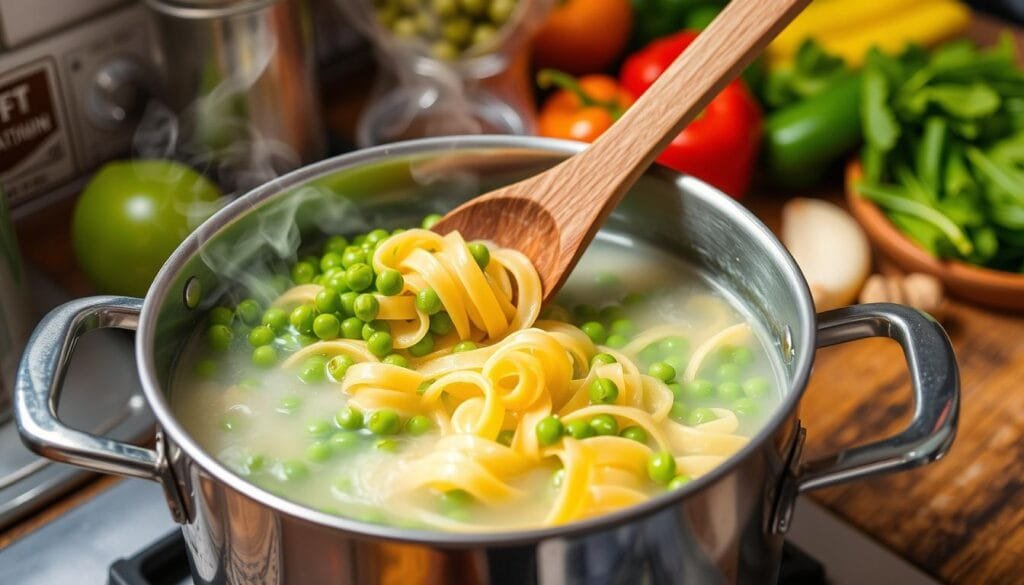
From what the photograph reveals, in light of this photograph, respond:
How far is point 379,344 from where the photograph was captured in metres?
1.27

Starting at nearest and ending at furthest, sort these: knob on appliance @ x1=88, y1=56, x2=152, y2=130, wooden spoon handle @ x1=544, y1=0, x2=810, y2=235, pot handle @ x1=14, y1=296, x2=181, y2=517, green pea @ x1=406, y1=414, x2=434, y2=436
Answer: pot handle @ x1=14, y1=296, x2=181, y2=517 → green pea @ x1=406, y1=414, x2=434, y2=436 → wooden spoon handle @ x1=544, y1=0, x2=810, y2=235 → knob on appliance @ x1=88, y1=56, x2=152, y2=130

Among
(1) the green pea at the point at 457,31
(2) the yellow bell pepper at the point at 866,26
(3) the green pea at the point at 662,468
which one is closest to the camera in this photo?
(3) the green pea at the point at 662,468

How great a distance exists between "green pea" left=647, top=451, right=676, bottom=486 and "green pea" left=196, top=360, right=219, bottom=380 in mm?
502

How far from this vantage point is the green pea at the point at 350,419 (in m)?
1.17

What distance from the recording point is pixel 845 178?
6.69 feet

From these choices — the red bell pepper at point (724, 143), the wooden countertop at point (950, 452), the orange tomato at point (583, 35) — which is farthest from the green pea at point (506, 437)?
the orange tomato at point (583, 35)

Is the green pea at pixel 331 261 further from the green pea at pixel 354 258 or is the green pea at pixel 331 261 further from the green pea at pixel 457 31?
the green pea at pixel 457 31

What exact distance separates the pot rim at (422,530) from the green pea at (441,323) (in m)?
0.19

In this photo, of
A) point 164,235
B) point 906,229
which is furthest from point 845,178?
point 164,235

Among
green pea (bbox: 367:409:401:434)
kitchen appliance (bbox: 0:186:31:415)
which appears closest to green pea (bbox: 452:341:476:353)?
green pea (bbox: 367:409:401:434)

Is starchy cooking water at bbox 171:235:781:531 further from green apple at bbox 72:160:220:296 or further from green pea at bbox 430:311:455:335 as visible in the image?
green apple at bbox 72:160:220:296

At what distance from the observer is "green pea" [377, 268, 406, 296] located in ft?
4.15

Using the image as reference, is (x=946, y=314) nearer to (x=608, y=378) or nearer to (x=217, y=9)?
(x=608, y=378)

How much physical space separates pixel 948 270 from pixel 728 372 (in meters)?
0.65
